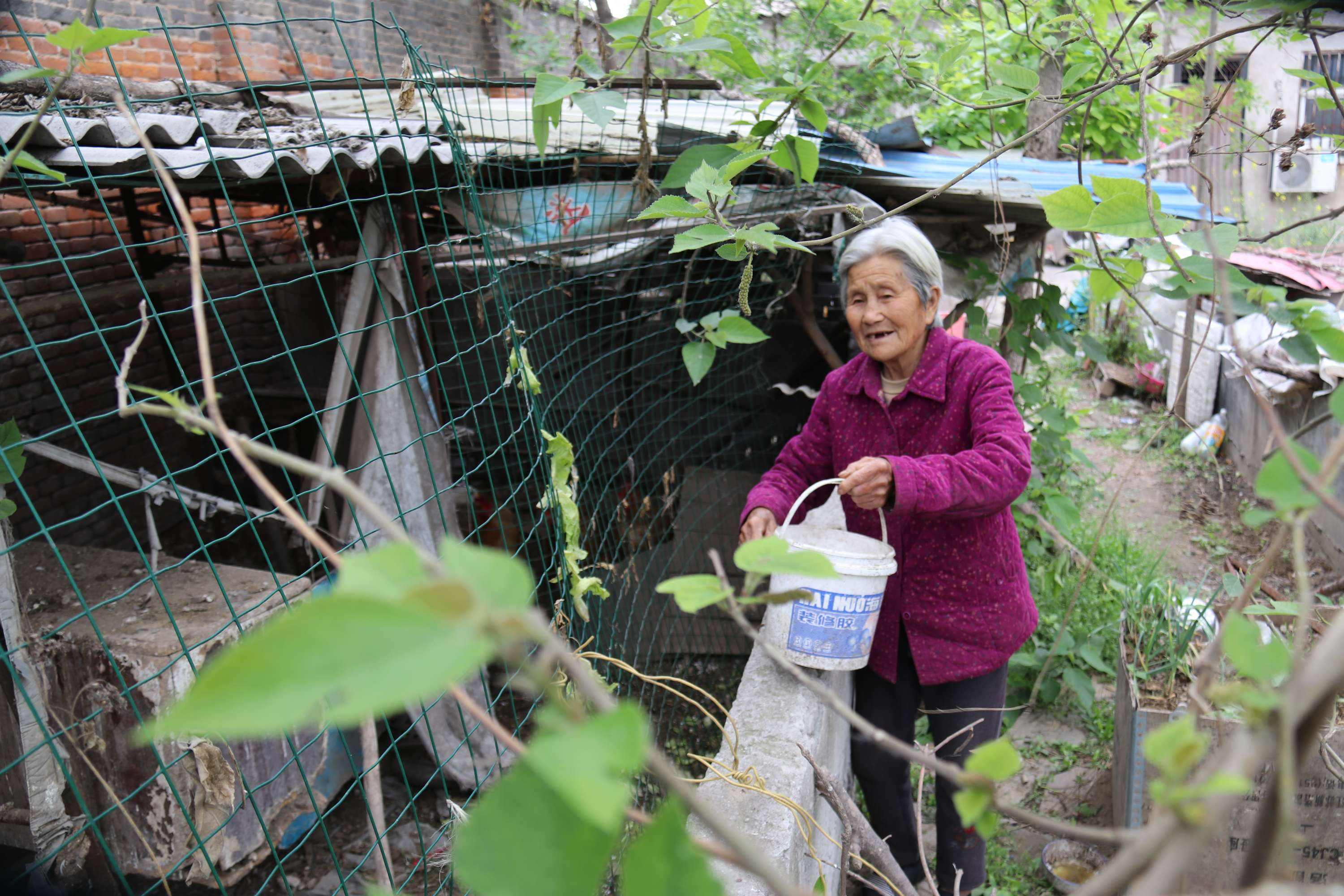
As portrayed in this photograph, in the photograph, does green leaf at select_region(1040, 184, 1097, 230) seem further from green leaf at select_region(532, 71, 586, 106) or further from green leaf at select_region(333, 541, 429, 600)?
green leaf at select_region(333, 541, 429, 600)

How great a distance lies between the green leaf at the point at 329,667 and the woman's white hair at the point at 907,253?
2.19 metres

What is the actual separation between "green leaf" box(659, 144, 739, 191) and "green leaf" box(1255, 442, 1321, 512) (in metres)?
1.42

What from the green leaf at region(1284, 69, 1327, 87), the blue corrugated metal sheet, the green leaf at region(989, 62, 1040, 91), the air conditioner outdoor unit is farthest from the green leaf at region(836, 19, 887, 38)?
the air conditioner outdoor unit

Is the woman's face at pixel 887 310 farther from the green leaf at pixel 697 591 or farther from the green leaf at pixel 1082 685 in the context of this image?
the green leaf at pixel 1082 685

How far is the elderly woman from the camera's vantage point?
7.65 feet

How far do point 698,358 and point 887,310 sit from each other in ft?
1.83

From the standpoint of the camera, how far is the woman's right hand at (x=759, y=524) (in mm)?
2303

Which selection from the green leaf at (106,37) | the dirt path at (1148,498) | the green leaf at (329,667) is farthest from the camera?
the dirt path at (1148,498)

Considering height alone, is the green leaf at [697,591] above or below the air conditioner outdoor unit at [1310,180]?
above

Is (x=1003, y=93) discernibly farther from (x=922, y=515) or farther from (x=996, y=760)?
(x=996, y=760)

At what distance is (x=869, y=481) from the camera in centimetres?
200

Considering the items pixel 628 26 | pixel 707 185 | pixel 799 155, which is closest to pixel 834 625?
pixel 799 155

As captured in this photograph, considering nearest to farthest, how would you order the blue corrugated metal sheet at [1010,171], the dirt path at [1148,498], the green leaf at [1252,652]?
the green leaf at [1252,652] → the blue corrugated metal sheet at [1010,171] → the dirt path at [1148,498]

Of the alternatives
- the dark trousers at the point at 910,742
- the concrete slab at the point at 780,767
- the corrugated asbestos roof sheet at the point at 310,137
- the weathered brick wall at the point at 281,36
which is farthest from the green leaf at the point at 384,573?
the weathered brick wall at the point at 281,36
